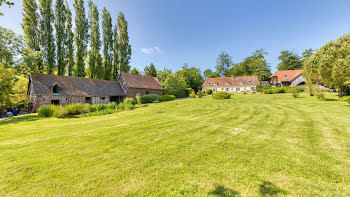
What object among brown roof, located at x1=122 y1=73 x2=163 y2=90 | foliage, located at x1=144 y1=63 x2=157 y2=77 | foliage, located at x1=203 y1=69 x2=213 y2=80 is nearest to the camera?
brown roof, located at x1=122 y1=73 x2=163 y2=90

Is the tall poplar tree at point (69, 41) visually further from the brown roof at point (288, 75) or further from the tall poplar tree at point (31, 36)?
the brown roof at point (288, 75)

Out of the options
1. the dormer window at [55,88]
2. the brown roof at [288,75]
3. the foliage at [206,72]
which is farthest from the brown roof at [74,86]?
the foliage at [206,72]

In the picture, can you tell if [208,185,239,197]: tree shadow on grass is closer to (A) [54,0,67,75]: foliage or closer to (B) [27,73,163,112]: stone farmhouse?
(B) [27,73,163,112]: stone farmhouse

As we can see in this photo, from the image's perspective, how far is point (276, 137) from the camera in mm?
4902

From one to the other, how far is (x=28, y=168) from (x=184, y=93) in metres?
33.4

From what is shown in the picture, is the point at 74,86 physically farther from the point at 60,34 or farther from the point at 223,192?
the point at 223,192

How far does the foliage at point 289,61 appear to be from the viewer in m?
53.2

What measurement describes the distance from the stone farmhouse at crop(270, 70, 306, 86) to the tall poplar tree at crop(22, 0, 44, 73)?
64466 mm

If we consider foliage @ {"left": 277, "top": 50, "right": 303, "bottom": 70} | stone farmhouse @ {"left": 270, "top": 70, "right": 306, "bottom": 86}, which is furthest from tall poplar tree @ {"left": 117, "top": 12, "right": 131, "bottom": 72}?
foliage @ {"left": 277, "top": 50, "right": 303, "bottom": 70}

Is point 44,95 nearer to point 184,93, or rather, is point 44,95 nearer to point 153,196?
point 153,196

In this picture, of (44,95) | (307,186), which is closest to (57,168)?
(307,186)

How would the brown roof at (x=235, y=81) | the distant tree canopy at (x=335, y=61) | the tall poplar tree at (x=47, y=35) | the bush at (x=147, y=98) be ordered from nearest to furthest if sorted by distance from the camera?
1. the distant tree canopy at (x=335, y=61)
2. the tall poplar tree at (x=47, y=35)
3. the bush at (x=147, y=98)
4. the brown roof at (x=235, y=81)

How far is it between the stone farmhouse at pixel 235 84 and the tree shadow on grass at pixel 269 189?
164 feet

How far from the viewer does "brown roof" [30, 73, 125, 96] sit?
18.3 metres
